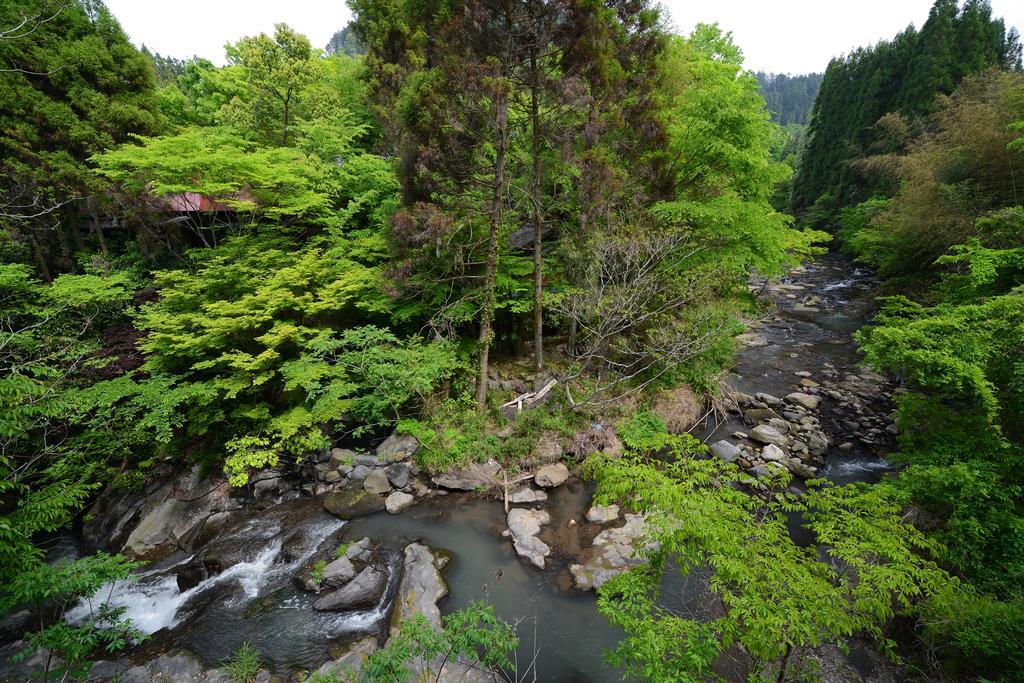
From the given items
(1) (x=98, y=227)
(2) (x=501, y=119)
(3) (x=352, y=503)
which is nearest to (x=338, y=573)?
(3) (x=352, y=503)

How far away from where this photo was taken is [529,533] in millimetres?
7914

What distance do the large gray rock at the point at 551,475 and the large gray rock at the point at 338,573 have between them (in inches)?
168

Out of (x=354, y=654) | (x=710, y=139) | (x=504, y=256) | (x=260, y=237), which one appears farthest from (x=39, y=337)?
(x=710, y=139)

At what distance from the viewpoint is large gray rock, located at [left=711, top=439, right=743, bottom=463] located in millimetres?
9883

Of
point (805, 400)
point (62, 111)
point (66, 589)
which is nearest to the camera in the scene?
point (66, 589)

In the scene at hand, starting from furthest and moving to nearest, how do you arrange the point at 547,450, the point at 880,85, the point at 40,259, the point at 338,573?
1. the point at 880,85
2. the point at 40,259
3. the point at 547,450
4. the point at 338,573

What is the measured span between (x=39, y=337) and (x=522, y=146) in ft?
42.0

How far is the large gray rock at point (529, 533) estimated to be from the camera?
7.51 meters

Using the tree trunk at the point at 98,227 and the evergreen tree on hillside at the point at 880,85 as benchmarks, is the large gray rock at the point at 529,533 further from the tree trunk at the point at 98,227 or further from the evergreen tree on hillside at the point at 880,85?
the evergreen tree on hillside at the point at 880,85

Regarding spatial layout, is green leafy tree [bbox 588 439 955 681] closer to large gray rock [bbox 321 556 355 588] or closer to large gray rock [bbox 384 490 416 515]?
large gray rock [bbox 321 556 355 588]

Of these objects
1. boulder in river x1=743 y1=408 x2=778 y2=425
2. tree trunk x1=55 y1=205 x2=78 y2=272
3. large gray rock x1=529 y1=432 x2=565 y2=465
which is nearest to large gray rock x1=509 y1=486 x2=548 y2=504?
large gray rock x1=529 y1=432 x2=565 y2=465

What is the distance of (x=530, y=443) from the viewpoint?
9719 mm

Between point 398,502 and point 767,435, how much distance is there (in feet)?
32.5

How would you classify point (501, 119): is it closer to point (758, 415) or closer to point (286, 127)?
point (286, 127)
